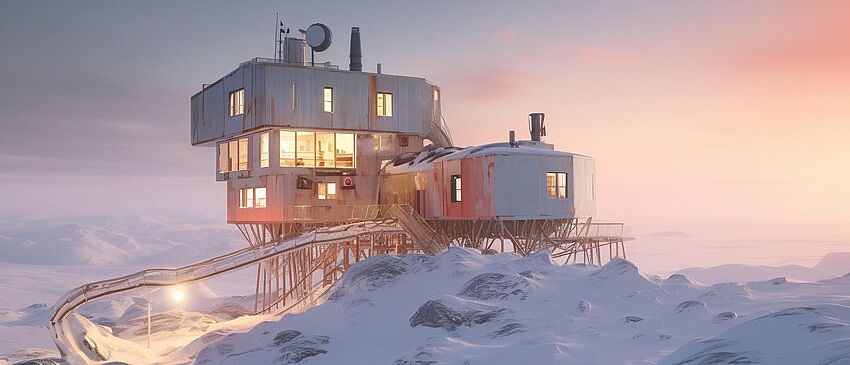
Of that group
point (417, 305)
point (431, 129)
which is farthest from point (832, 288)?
point (431, 129)

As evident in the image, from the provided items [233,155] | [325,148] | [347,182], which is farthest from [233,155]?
[347,182]

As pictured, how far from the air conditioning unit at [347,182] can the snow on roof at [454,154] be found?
8.93 feet

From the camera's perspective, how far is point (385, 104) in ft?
149

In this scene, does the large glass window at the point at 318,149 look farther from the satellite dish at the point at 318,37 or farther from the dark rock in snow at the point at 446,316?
the dark rock in snow at the point at 446,316

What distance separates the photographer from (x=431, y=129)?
4831 centimetres

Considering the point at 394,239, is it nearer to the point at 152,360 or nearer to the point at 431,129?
the point at 431,129

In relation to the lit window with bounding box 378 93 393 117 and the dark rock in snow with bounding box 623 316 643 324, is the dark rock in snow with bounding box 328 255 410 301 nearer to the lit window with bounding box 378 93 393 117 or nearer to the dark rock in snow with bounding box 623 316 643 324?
the dark rock in snow with bounding box 623 316 643 324

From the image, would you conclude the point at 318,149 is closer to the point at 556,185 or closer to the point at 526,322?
the point at 556,185

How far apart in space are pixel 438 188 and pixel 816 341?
3064 cm

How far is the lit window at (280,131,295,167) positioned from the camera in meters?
41.7

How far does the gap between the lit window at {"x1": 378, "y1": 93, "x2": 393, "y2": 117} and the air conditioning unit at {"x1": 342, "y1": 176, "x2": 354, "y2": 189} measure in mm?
4870

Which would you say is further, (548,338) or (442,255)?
(442,255)

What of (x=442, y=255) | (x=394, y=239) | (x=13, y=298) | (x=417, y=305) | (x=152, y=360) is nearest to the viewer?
(x=417, y=305)

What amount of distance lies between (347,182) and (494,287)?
2161 cm
